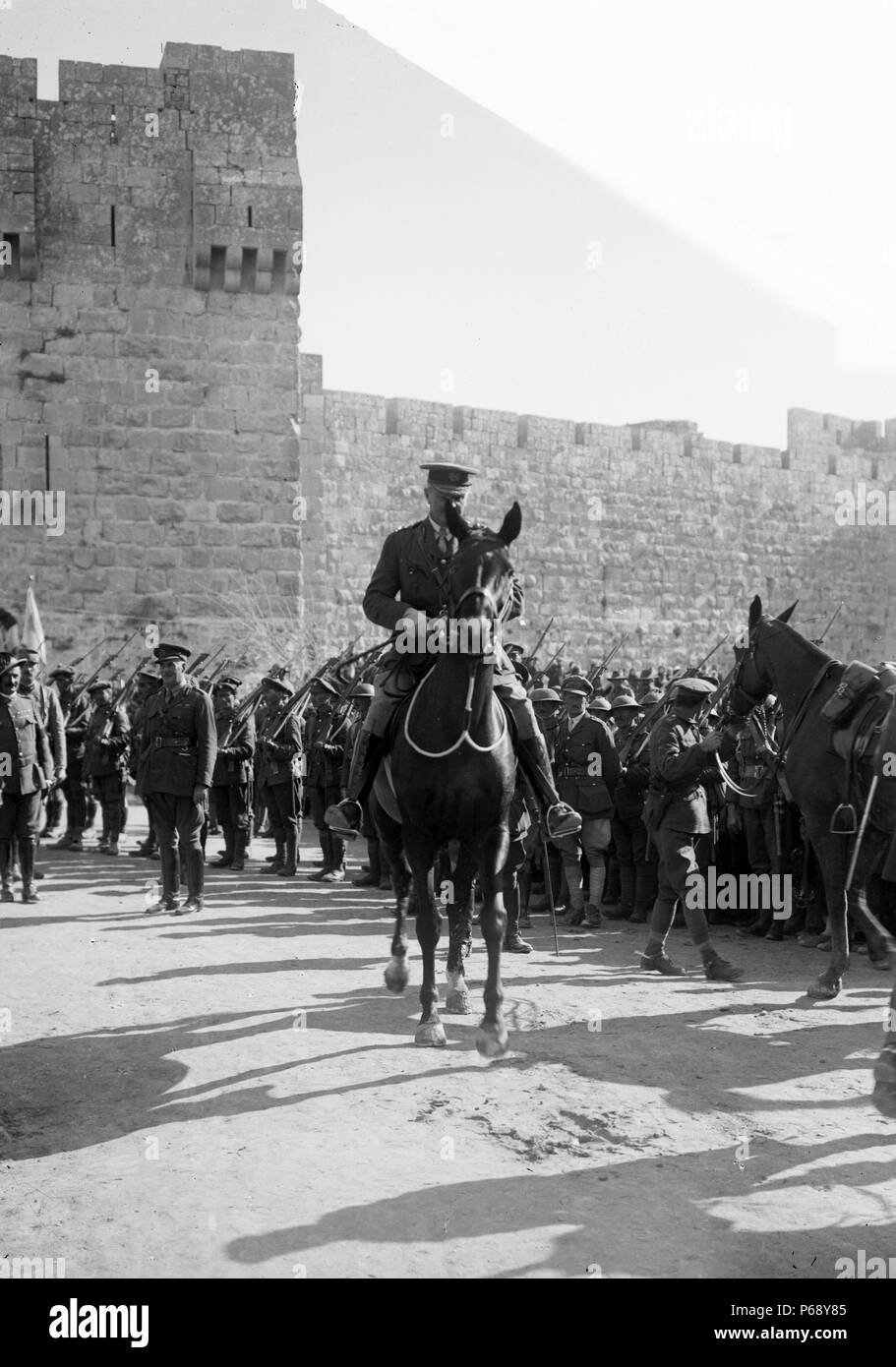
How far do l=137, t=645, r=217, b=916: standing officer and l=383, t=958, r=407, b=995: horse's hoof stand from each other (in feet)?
12.0

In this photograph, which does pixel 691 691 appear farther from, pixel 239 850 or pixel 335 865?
pixel 239 850

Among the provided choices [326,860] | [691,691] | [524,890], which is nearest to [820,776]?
[691,691]

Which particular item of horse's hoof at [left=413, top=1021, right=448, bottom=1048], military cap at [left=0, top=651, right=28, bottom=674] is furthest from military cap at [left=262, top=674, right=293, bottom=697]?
horse's hoof at [left=413, top=1021, right=448, bottom=1048]

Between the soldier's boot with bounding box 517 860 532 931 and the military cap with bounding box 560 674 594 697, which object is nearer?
the soldier's boot with bounding box 517 860 532 931

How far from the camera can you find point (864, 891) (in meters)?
9.05

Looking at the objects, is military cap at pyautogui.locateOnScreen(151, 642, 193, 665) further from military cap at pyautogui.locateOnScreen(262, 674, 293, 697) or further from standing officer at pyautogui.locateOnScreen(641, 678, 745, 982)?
standing officer at pyautogui.locateOnScreen(641, 678, 745, 982)

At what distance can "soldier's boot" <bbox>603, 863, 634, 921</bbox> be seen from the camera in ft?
40.3

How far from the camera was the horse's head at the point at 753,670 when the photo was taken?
9695mm

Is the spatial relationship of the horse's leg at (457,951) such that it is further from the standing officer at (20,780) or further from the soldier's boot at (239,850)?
the soldier's boot at (239,850)

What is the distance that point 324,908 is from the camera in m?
12.5

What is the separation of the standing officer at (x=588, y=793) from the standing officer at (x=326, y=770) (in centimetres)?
334
